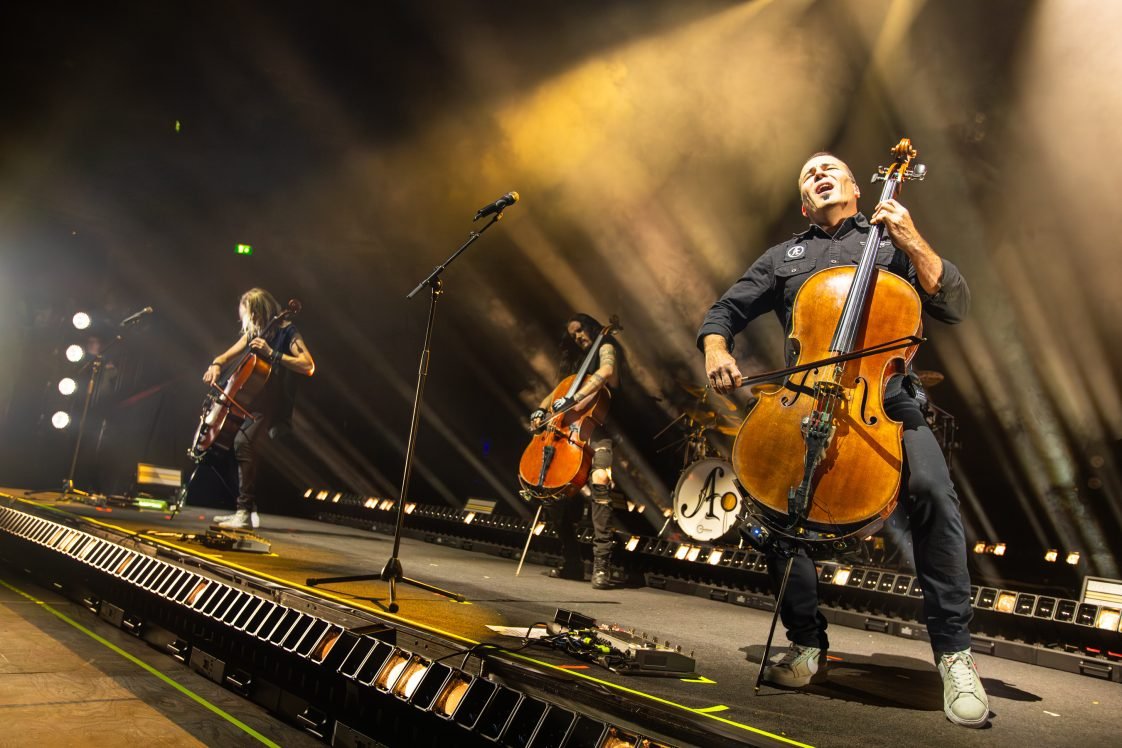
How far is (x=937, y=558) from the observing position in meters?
1.95

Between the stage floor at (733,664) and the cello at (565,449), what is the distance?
58 centimetres

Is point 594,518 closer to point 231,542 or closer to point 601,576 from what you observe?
point 601,576

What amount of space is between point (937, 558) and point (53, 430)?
30.9 feet

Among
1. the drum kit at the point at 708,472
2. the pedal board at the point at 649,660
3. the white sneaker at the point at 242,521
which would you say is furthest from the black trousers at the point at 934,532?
the white sneaker at the point at 242,521

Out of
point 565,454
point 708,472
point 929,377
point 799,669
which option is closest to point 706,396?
point 708,472

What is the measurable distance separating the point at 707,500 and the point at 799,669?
4.07m

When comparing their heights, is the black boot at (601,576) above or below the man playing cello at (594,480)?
below

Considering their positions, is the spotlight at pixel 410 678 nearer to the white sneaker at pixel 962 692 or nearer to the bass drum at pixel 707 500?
the white sneaker at pixel 962 692

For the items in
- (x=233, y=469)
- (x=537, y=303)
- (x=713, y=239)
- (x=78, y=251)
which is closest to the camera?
(x=233, y=469)

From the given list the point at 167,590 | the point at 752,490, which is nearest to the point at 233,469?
the point at 167,590

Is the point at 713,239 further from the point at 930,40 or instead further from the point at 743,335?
the point at 930,40

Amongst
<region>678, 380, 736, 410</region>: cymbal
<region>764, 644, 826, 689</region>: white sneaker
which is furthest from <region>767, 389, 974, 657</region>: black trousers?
<region>678, 380, 736, 410</region>: cymbal

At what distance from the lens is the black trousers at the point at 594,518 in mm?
4676

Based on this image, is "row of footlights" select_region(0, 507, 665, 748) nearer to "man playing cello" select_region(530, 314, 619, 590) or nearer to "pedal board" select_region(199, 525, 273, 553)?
"pedal board" select_region(199, 525, 273, 553)
